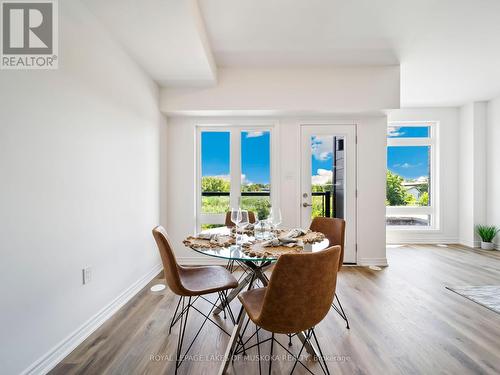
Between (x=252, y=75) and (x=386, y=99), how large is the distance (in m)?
1.87

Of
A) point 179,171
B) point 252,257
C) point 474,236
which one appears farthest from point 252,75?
point 474,236

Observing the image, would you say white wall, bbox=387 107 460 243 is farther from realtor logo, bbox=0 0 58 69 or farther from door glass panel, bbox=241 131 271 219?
realtor logo, bbox=0 0 58 69

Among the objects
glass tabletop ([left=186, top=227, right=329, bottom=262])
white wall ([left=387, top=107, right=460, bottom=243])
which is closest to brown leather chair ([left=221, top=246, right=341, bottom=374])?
glass tabletop ([left=186, top=227, right=329, bottom=262])

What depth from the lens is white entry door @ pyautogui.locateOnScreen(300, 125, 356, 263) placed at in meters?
3.58

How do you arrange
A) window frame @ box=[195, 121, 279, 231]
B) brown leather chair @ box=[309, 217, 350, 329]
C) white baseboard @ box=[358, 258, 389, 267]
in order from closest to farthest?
brown leather chair @ box=[309, 217, 350, 329], white baseboard @ box=[358, 258, 389, 267], window frame @ box=[195, 121, 279, 231]

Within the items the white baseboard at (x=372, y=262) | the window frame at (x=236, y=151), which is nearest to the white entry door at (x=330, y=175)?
the white baseboard at (x=372, y=262)

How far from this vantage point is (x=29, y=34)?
1.50 m

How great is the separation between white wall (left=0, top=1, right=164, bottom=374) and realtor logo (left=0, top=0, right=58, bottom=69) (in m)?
0.06

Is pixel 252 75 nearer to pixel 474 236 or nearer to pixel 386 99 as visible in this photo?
pixel 386 99

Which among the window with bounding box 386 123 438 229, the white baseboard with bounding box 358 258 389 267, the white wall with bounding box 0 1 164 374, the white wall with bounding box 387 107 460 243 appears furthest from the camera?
the window with bounding box 386 123 438 229

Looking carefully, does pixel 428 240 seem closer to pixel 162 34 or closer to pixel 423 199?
pixel 423 199

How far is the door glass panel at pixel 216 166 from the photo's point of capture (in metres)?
3.69

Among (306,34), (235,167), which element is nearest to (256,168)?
(235,167)

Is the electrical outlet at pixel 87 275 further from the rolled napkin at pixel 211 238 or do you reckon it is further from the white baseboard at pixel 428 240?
the white baseboard at pixel 428 240
